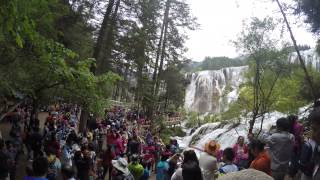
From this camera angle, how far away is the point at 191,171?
20.4 ft

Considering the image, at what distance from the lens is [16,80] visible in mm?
11062

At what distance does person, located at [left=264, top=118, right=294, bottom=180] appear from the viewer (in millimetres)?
6699

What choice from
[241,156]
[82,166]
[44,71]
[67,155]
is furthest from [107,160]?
[241,156]

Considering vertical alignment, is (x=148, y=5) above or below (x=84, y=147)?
above

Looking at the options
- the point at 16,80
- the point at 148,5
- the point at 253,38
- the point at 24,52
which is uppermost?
the point at 148,5

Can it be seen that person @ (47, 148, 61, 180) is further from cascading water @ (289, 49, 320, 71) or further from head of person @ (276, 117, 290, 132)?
cascading water @ (289, 49, 320, 71)

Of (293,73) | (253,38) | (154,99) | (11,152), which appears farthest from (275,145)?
(154,99)

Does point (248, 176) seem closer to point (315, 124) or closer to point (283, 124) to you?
point (315, 124)

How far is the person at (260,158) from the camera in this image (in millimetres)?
6137

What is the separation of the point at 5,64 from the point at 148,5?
1262 centimetres

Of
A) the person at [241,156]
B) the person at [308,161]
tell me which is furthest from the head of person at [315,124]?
the person at [241,156]

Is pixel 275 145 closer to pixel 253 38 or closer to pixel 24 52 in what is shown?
pixel 24 52

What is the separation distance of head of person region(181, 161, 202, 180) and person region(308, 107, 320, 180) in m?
2.14

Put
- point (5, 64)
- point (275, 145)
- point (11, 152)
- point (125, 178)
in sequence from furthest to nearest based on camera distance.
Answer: point (11, 152), point (5, 64), point (125, 178), point (275, 145)
